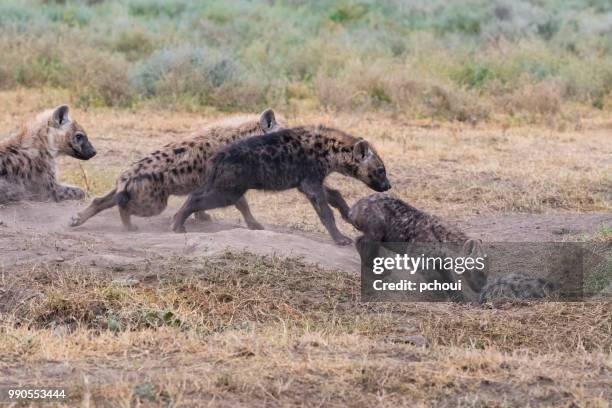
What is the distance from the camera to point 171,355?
5.31m

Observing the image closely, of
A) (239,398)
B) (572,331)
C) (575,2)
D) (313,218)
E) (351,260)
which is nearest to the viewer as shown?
(239,398)

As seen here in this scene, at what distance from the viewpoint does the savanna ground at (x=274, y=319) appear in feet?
15.9

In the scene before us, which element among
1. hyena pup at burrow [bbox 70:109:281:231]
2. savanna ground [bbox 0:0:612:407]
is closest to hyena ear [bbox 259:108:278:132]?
hyena pup at burrow [bbox 70:109:281:231]

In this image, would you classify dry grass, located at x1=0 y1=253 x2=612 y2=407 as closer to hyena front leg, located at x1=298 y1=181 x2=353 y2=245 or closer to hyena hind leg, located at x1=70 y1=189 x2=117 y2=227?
hyena front leg, located at x1=298 y1=181 x2=353 y2=245

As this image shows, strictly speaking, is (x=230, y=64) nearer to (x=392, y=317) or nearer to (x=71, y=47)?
(x=71, y=47)

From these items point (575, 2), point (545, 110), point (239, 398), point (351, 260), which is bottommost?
point (239, 398)

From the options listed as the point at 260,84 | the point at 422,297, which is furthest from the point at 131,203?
the point at 260,84

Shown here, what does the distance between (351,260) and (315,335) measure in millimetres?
2061

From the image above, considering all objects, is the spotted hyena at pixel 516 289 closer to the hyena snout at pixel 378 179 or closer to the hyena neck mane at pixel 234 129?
the hyena snout at pixel 378 179

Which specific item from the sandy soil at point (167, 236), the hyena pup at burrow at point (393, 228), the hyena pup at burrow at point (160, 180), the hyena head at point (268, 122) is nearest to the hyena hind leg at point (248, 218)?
the hyena pup at burrow at point (160, 180)

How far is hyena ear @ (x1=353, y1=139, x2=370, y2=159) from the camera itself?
27.7 feet

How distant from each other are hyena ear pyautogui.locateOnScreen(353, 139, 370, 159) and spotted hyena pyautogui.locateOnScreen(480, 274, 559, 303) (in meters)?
1.79

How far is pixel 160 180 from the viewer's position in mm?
8367

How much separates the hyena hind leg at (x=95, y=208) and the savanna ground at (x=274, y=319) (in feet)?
0.36
